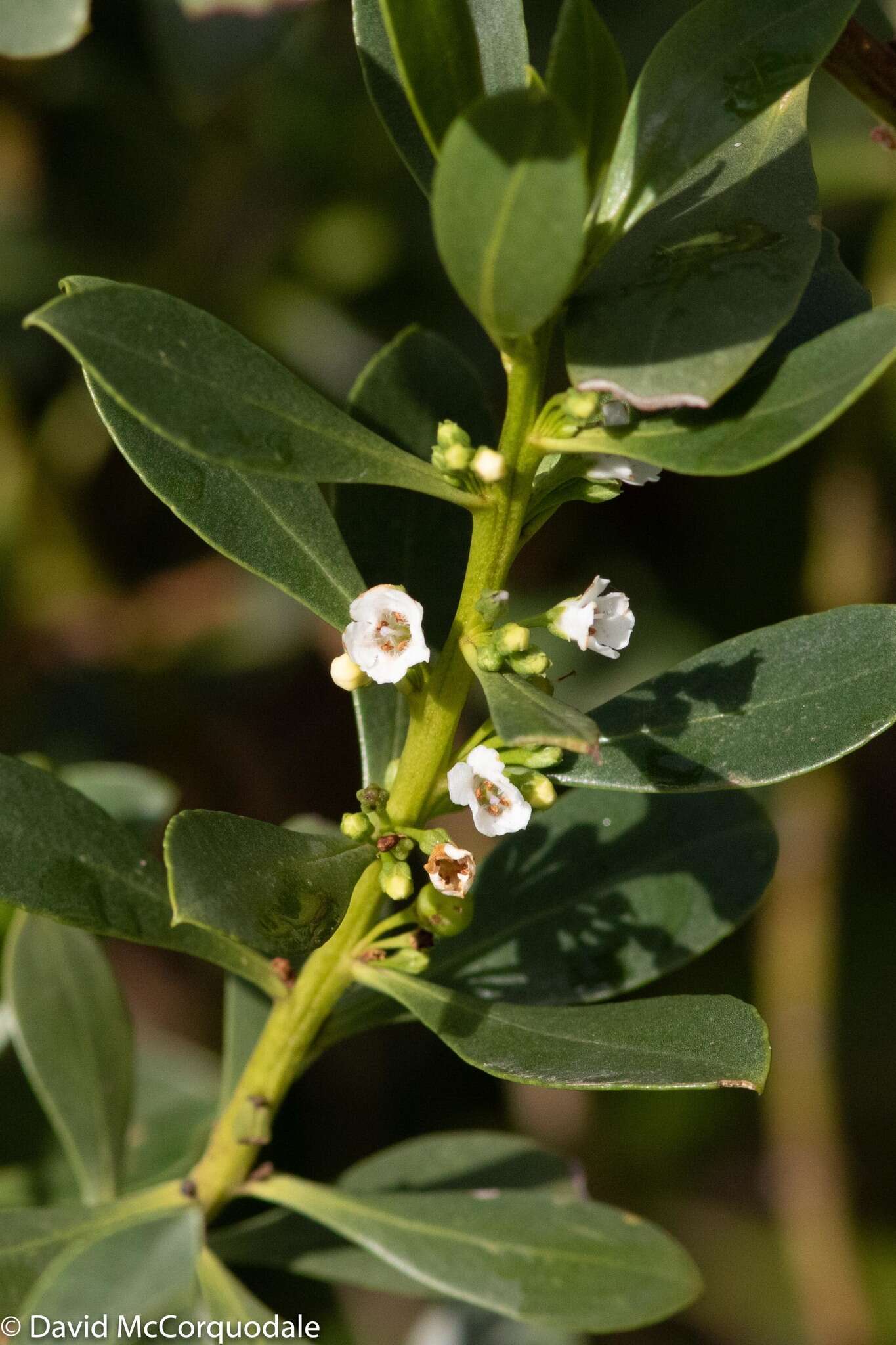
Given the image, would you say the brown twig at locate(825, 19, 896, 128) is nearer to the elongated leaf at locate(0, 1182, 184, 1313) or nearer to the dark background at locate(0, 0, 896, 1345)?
the elongated leaf at locate(0, 1182, 184, 1313)

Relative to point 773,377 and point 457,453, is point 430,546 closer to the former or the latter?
point 457,453

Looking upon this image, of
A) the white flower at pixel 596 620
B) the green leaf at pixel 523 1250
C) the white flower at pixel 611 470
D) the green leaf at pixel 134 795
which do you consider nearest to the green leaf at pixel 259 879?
the white flower at pixel 596 620

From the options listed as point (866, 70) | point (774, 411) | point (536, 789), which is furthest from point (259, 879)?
point (866, 70)

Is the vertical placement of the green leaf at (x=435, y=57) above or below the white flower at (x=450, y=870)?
above

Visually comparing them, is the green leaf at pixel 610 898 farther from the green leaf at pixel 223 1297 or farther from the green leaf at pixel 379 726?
the green leaf at pixel 223 1297

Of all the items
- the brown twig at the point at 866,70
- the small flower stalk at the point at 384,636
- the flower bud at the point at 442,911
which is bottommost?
the flower bud at the point at 442,911

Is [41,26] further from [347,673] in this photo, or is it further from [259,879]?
[259,879]

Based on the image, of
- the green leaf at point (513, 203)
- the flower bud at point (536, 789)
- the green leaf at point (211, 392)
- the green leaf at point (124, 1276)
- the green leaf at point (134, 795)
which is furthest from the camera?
the green leaf at point (134, 795)
